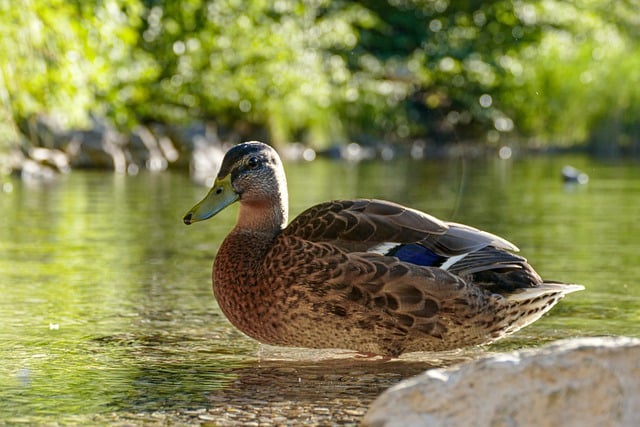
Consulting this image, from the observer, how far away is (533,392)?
4.09m

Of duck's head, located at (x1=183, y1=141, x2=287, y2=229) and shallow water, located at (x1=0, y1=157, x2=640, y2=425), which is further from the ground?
duck's head, located at (x1=183, y1=141, x2=287, y2=229)

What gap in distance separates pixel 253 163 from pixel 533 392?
9.05 feet

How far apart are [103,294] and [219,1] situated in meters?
24.5

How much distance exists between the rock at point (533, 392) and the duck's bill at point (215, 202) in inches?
91.7

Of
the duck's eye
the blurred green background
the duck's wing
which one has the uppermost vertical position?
the blurred green background

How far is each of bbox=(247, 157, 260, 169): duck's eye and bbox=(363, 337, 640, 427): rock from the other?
7.98ft

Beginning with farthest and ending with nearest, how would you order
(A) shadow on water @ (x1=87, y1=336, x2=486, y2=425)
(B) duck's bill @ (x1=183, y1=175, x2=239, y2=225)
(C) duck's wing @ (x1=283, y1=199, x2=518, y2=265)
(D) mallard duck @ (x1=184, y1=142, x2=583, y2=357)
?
(B) duck's bill @ (x1=183, y1=175, x2=239, y2=225), (C) duck's wing @ (x1=283, y1=199, x2=518, y2=265), (D) mallard duck @ (x1=184, y1=142, x2=583, y2=357), (A) shadow on water @ (x1=87, y1=336, x2=486, y2=425)

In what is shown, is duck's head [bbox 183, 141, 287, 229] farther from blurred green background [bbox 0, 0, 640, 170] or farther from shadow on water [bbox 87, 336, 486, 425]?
blurred green background [bbox 0, 0, 640, 170]

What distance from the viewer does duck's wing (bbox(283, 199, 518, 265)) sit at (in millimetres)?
6012

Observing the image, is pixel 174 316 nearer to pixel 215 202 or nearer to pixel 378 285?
pixel 215 202

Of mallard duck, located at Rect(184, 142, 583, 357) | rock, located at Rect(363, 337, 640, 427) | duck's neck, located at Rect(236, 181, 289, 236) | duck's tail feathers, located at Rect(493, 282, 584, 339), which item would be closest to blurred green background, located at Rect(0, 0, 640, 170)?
duck's neck, located at Rect(236, 181, 289, 236)

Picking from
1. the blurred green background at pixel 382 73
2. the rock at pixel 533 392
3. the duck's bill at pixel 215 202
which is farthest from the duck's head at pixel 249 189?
the blurred green background at pixel 382 73

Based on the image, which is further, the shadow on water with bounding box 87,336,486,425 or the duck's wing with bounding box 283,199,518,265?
the duck's wing with bounding box 283,199,518,265

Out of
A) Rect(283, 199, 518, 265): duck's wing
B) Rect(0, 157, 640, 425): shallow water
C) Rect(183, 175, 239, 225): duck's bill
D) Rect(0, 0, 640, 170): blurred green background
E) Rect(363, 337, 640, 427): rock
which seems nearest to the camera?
Rect(363, 337, 640, 427): rock
